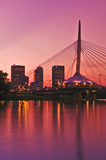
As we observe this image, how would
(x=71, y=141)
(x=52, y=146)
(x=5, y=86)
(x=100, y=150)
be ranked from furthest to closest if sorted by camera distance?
(x=5, y=86) < (x=71, y=141) < (x=52, y=146) < (x=100, y=150)

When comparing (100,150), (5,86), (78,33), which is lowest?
(100,150)

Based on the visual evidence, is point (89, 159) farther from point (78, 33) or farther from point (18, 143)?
point (78, 33)

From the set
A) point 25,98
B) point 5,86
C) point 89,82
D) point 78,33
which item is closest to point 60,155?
point 5,86

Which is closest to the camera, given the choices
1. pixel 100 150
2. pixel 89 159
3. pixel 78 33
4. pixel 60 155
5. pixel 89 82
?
pixel 89 159

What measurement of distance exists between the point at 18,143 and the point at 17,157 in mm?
2814

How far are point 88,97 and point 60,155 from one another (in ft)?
409

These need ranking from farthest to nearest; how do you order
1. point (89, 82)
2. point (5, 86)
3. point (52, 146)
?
1. point (89, 82)
2. point (5, 86)
3. point (52, 146)

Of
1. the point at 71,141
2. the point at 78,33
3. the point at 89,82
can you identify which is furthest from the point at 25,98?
the point at 71,141

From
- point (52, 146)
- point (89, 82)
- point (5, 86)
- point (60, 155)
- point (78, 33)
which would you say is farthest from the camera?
point (89, 82)

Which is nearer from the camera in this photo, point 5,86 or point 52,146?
point 52,146

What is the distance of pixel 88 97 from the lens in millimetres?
133500

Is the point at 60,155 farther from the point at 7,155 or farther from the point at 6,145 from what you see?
the point at 6,145

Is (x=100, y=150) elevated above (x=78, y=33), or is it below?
below

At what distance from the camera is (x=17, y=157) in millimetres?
10125
